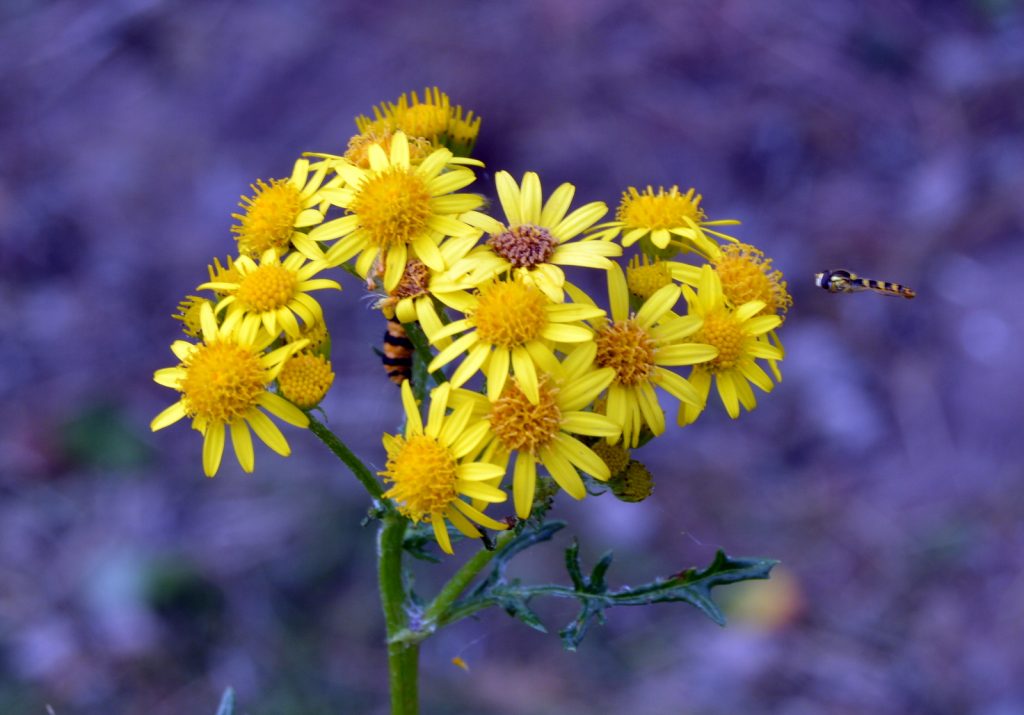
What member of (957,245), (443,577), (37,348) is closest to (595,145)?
(957,245)

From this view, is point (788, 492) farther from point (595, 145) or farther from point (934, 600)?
point (595, 145)

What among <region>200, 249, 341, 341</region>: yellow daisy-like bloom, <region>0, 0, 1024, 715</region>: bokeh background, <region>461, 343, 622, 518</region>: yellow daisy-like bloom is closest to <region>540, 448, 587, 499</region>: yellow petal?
<region>461, 343, 622, 518</region>: yellow daisy-like bloom

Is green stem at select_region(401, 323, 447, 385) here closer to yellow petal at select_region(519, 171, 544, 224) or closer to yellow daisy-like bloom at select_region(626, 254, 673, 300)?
yellow petal at select_region(519, 171, 544, 224)

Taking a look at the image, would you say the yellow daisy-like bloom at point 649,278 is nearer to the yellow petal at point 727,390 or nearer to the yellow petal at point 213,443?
the yellow petal at point 727,390

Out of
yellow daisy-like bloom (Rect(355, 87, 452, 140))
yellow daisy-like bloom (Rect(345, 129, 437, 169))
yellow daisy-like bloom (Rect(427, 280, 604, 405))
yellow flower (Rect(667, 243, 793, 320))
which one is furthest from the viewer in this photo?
yellow daisy-like bloom (Rect(355, 87, 452, 140))

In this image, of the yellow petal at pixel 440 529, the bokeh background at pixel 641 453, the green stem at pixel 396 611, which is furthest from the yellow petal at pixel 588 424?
the bokeh background at pixel 641 453

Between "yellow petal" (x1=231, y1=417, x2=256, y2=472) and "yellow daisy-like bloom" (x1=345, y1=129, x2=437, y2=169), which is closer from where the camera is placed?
"yellow petal" (x1=231, y1=417, x2=256, y2=472)

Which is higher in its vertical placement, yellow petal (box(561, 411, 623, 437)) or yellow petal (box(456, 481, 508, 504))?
yellow petal (box(561, 411, 623, 437))

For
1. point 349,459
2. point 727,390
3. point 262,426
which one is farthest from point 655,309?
point 262,426
